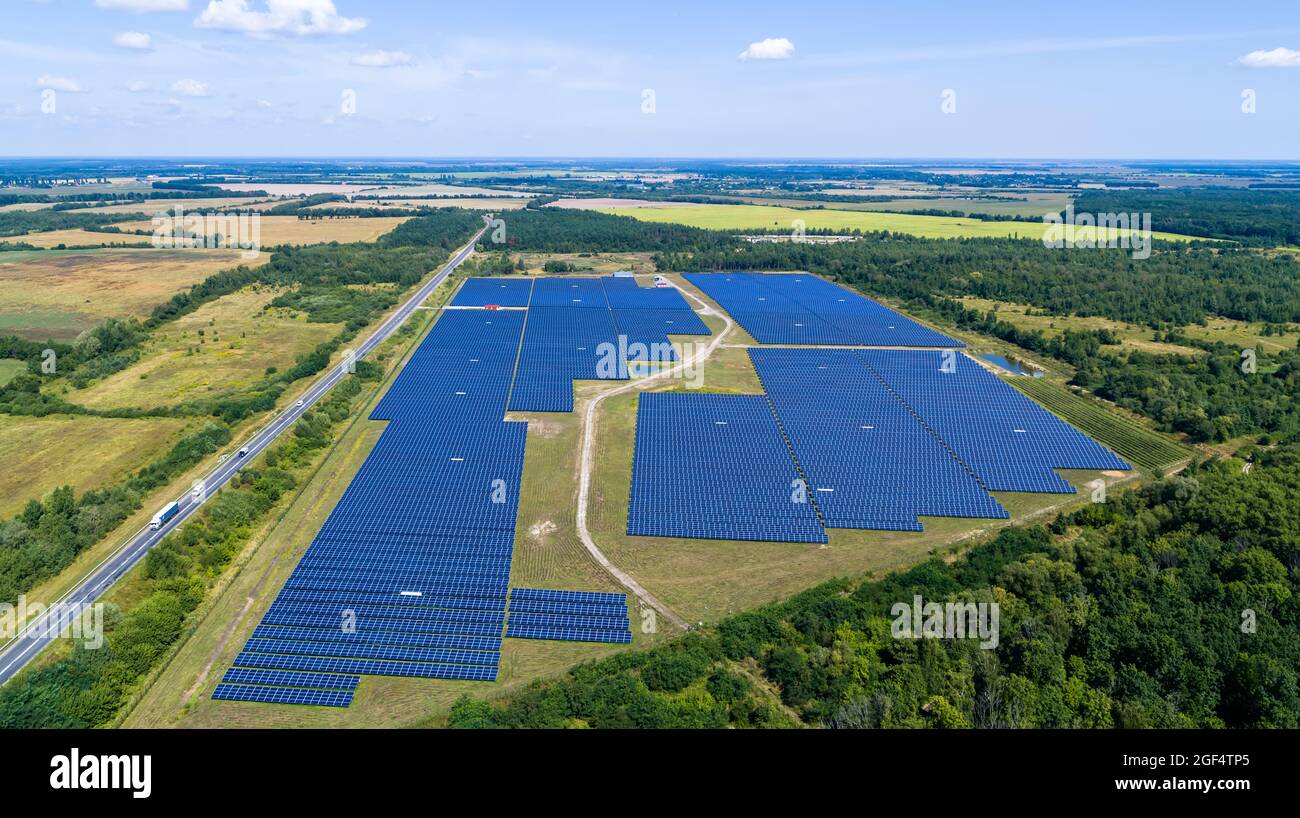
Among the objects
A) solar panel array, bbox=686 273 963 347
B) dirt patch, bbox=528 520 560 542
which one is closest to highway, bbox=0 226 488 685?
dirt patch, bbox=528 520 560 542

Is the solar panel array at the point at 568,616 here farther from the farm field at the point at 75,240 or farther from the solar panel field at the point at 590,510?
the farm field at the point at 75,240

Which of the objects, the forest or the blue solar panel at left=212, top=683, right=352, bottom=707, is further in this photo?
the blue solar panel at left=212, top=683, right=352, bottom=707

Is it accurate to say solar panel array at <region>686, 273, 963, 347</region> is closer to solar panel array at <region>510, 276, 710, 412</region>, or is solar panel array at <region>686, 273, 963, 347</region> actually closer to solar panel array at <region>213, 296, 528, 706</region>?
solar panel array at <region>510, 276, 710, 412</region>

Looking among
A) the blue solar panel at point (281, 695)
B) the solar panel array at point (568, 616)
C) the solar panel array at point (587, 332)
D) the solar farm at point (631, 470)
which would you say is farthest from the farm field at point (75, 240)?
the solar panel array at point (568, 616)

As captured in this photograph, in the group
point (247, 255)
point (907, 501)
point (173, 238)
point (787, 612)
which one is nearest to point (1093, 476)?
point (907, 501)

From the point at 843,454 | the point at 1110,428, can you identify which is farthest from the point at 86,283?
the point at 1110,428

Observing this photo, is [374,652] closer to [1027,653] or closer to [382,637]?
[382,637]
